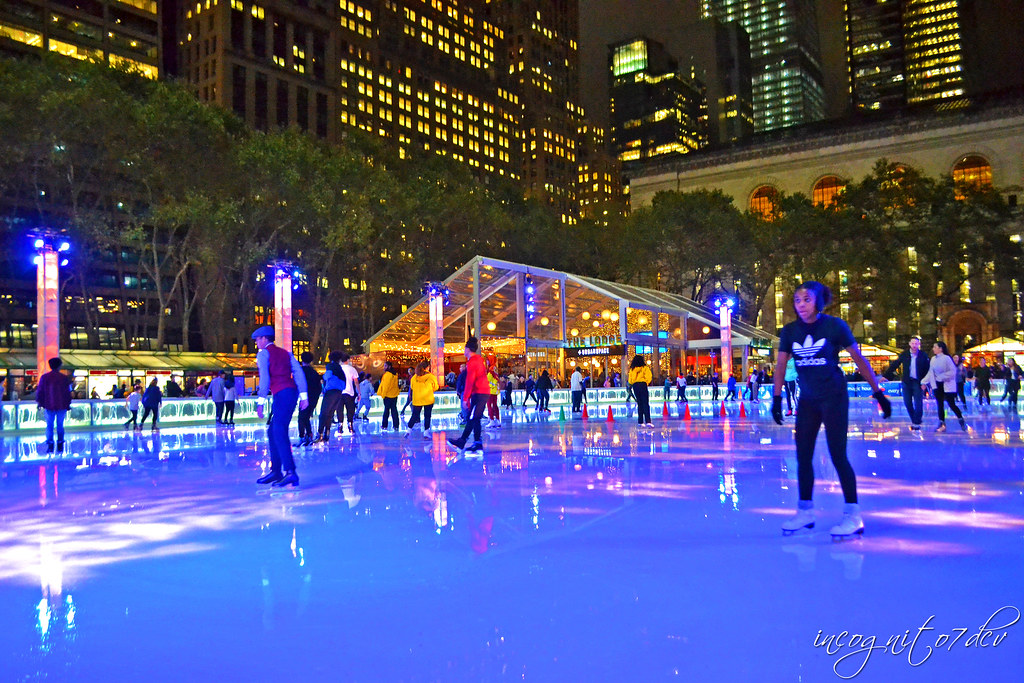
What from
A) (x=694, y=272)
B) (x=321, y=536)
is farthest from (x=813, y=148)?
(x=321, y=536)

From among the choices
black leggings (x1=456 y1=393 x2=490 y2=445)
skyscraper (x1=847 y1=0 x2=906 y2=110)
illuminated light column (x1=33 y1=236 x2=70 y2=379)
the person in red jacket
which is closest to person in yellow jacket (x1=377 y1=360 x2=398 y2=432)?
black leggings (x1=456 y1=393 x2=490 y2=445)

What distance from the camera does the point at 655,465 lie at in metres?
9.57

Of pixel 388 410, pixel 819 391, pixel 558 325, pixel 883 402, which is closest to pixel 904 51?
pixel 558 325

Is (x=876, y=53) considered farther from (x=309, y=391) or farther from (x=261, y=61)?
(x=309, y=391)

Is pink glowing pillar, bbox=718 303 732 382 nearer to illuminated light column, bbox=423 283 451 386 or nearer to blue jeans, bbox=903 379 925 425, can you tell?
illuminated light column, bbox=423 283 451 386

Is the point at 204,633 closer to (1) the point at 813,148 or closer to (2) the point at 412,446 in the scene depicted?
(2) the point at 412,446

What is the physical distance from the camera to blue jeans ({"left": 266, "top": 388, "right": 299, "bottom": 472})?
791 centimetres

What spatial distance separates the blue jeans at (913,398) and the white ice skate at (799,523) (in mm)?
9790

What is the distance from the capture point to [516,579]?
4074mm

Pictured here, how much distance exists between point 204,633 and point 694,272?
173 feet

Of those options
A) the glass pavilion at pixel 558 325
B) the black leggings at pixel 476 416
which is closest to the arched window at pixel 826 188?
the glass pavilion at pixel 558 325

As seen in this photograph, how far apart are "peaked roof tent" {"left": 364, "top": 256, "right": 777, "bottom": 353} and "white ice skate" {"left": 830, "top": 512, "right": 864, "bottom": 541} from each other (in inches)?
1199

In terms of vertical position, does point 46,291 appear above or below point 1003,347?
above

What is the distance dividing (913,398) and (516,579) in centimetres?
1260
